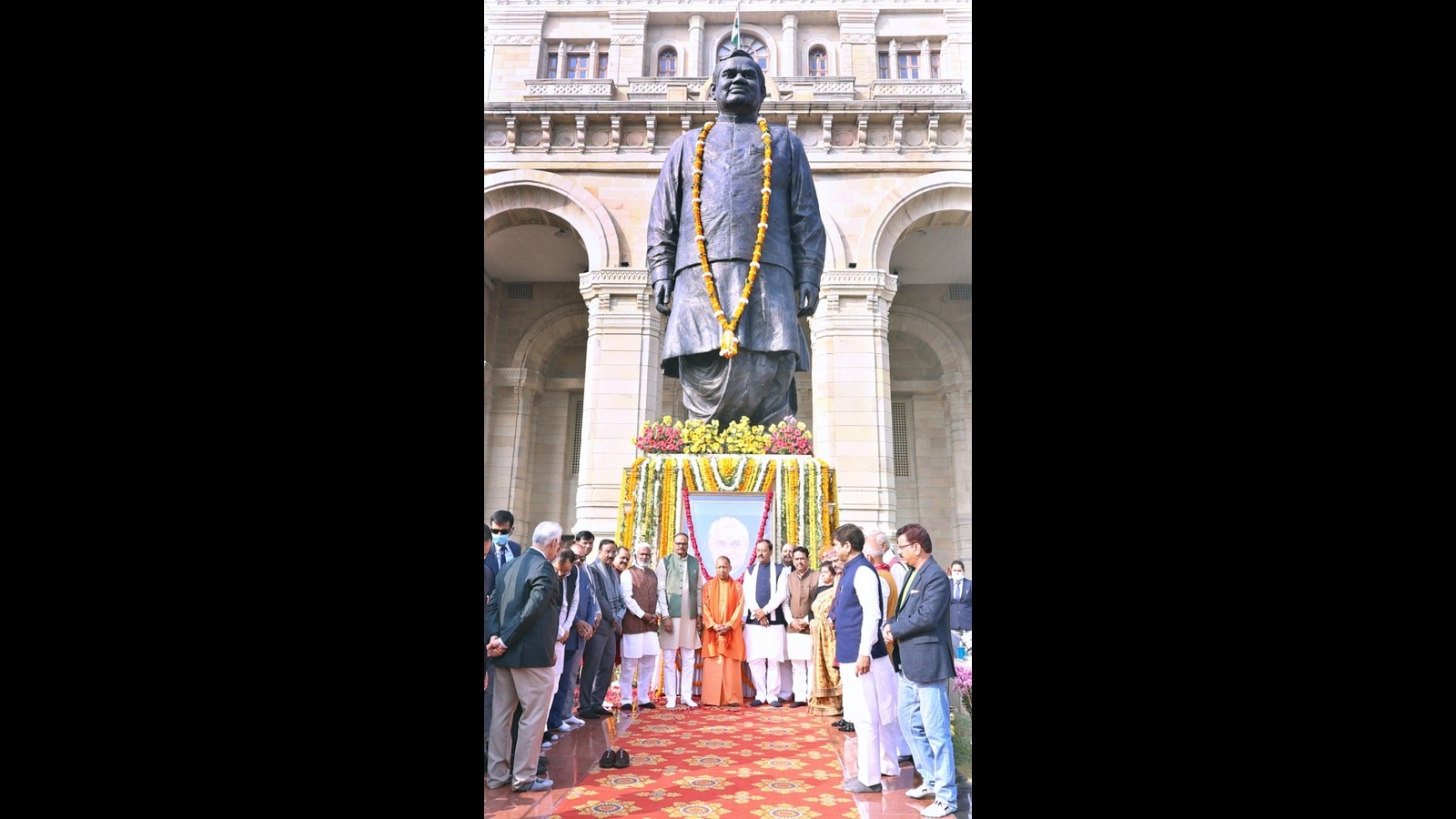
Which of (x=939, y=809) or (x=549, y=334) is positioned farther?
(x=549, y=334)

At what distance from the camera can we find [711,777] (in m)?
4.35

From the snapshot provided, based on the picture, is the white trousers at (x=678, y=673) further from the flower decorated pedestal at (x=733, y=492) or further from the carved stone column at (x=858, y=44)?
the carved stone column at (x=858, y=44)

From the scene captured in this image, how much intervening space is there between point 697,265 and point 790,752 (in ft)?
13.8

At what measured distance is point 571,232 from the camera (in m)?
16.6

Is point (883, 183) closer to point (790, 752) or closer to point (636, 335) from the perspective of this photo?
point (636, 335)

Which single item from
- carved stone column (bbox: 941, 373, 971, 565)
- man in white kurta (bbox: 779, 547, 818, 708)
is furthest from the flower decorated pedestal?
carved stone column (bbox: 941, 373, 971, 565)

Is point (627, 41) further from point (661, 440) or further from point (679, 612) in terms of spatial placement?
point (679, 612)

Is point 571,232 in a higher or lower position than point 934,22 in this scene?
lower

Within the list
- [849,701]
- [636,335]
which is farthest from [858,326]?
[849,701]

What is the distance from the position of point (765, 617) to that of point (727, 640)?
0.47 meters

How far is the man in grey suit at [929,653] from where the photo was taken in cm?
402

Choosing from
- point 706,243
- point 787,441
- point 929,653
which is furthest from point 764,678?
point 706,243

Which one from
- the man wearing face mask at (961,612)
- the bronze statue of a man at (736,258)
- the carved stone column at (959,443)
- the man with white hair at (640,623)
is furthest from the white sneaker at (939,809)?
the carved stone column at (959,443)

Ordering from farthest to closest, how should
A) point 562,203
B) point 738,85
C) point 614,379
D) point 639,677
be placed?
point 562,203 < point 614,379 < point 738,85 < point 639,677
